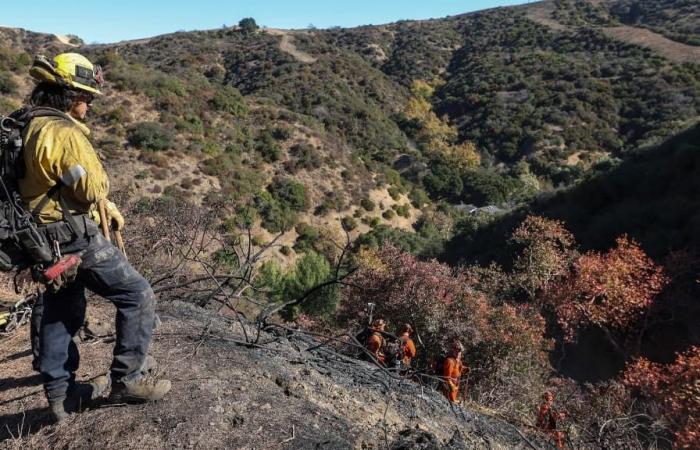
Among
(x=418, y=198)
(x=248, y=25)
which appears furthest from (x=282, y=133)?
(x=248, y=25)

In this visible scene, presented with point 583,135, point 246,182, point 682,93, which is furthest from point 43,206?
point 682,93

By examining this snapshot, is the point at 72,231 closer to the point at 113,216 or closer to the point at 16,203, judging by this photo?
the point at 16,203

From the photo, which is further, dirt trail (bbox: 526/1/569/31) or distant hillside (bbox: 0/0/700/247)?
dirt trail (bbox: 526/1/569/31)

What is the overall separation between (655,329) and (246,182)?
1937 centimetres

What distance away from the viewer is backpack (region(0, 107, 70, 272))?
6.88ft

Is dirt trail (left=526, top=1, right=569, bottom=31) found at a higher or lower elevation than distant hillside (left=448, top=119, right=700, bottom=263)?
higher

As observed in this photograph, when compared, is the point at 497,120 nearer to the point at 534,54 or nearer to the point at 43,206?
the point at 534,54

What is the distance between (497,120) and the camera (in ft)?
147

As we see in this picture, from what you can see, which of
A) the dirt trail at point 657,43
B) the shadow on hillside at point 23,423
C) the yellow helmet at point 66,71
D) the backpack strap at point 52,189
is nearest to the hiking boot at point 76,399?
the shadow on hillside at point 23,423

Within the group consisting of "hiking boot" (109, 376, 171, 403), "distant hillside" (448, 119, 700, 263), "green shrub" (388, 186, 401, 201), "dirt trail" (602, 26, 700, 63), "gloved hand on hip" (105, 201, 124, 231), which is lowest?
"green shrub" (388, 186, 401, 201)

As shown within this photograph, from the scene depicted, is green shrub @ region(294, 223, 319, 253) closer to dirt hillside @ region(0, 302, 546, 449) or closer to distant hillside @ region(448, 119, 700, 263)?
distant hillside @ region(448, 119, 700, 263)

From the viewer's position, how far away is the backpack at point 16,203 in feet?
6.88

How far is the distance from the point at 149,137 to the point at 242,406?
24.2m

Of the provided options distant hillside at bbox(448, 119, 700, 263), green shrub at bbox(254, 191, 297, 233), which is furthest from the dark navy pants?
green shrub at bbox(254, 191, 297, 233)
